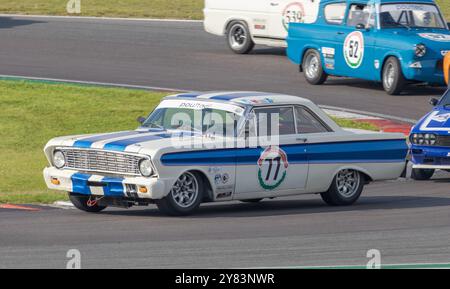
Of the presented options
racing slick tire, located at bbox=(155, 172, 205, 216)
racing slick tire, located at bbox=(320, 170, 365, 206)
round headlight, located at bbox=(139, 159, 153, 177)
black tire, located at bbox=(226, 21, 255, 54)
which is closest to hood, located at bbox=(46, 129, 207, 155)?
round headlight, located at bbox=(139, 159, 153, 177)

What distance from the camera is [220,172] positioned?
12891mm

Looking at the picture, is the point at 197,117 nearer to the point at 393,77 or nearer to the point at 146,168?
the point at 146,168

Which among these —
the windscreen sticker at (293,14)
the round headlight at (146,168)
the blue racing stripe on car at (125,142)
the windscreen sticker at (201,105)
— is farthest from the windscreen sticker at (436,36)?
the round headlight at (146,168)

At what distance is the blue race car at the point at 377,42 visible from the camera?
22.2m

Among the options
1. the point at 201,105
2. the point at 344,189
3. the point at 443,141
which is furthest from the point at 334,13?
the point at 201,105

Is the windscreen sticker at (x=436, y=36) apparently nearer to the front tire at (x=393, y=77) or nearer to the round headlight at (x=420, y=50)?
the round headlight at (x=420, y=50)

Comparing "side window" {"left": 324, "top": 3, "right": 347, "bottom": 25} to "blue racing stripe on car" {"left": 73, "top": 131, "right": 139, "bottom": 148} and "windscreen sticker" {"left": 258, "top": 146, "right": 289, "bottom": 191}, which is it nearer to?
"windscreen sticker" {"left": 258, "top": 146, "right": 289, "bottom": 191}

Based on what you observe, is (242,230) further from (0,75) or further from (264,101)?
(0,75)

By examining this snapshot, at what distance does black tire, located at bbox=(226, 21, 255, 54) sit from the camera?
2811 centimetres

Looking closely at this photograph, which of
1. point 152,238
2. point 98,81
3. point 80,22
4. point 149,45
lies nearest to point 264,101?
point 152,238

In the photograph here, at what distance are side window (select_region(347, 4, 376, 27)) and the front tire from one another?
0.91 m

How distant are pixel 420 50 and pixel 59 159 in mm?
10524

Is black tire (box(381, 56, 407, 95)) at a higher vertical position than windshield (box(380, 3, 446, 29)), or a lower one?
lower
